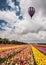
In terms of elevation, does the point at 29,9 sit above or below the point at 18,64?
above

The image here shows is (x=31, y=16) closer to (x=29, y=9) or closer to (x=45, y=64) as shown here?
(x=29, y=9)

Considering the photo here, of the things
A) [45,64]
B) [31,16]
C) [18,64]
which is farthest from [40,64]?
[31,16]

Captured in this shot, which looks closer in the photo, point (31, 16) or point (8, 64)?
point (8, 64)

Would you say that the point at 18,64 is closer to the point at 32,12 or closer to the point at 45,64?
the point at 45,64

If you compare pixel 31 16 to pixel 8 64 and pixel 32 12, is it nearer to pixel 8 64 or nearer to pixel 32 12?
pixel 32 12

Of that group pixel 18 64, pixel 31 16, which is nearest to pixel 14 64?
pixel 18 64

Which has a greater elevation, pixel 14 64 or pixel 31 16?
pixel 31 16

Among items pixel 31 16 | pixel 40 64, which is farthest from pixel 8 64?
pixel 31 16

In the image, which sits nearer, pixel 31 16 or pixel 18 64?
pixel 18 64
